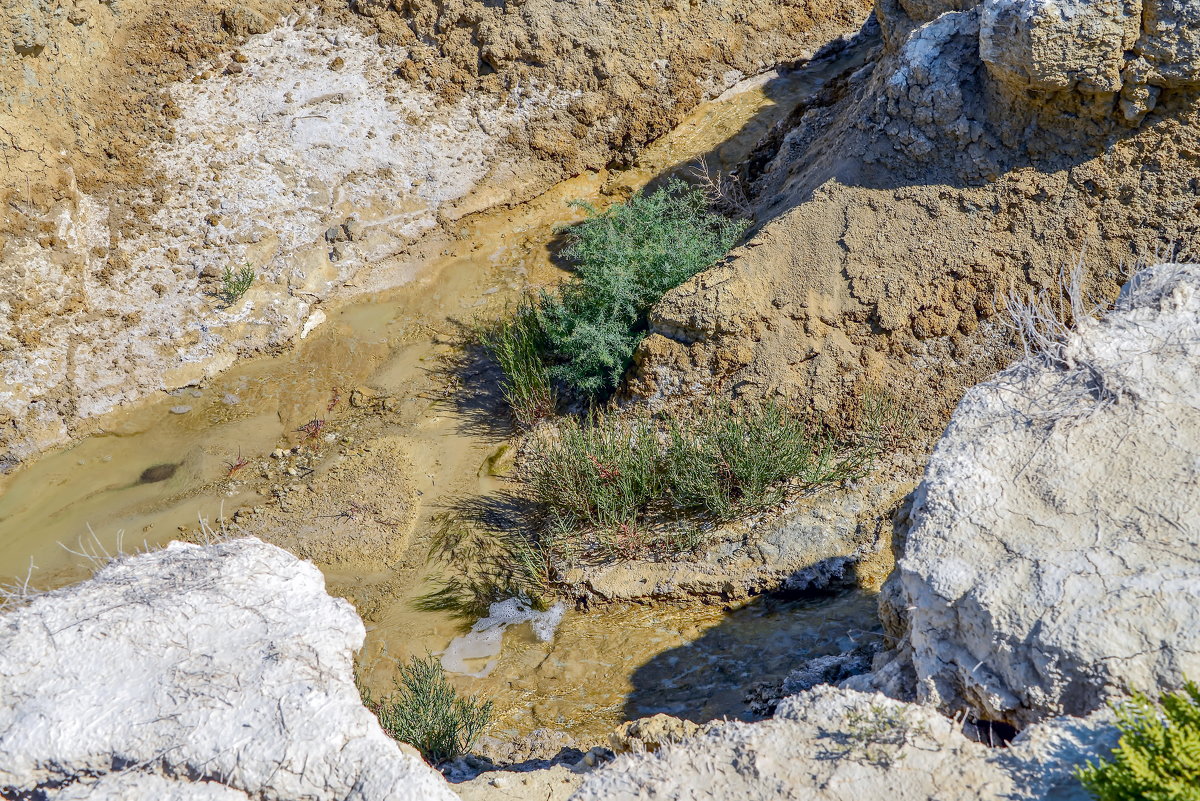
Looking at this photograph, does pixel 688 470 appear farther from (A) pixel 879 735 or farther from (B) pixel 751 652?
(A) pixel 879 735

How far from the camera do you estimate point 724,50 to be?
834 cm

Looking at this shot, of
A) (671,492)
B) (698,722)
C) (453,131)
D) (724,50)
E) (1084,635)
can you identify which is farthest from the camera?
(724,50)

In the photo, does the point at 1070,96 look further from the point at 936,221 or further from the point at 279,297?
the point at 279,297

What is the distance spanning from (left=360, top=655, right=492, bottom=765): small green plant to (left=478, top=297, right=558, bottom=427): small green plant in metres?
2.03

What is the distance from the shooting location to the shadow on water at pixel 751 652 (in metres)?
4.27

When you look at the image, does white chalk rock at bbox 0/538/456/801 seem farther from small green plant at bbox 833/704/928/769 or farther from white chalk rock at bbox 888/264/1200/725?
Result: white chalk rock at bbox 888/264/1200/725

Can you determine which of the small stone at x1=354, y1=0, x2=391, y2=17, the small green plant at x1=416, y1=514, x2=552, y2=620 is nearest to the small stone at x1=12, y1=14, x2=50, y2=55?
the small stone at x1=354, y1=0, x2=391, y2=17

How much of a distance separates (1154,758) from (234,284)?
6.26 m

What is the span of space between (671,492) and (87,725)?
121 inches

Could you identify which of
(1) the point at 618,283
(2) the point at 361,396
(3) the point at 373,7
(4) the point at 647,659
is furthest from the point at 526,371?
(3) the point at 373,7

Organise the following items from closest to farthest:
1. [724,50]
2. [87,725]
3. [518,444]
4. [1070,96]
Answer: [87,725], [1070,96], [518,444], [724,50]

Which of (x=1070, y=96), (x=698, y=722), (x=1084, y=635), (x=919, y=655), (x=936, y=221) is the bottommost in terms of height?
(x=698, y=722)

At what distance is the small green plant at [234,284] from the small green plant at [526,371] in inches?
73.4

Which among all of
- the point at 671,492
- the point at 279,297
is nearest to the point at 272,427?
the point at 279,297
